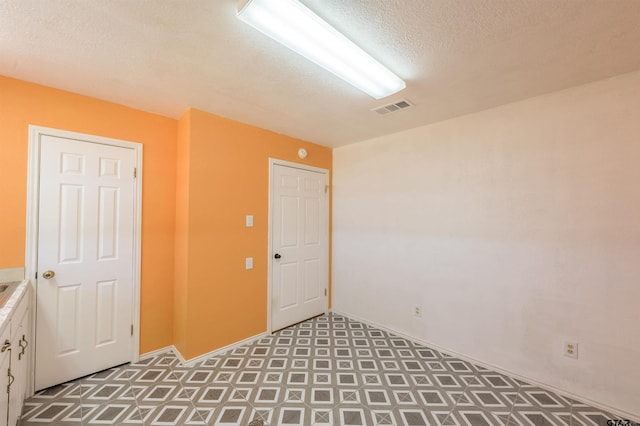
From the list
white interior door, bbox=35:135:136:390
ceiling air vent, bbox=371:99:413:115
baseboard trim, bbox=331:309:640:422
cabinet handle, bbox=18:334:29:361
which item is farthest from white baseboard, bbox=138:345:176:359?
ceiling air vent, bbox=371:99:413:115

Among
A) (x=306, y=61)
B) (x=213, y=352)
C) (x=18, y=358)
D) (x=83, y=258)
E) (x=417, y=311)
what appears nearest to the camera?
(x=18, y=358)

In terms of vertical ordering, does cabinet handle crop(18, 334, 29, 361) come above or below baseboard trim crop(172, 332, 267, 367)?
above

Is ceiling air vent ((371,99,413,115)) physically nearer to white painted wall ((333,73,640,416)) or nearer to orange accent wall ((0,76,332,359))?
white painted wall ((333,73,640,416))

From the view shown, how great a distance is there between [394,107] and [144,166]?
2.46 metres

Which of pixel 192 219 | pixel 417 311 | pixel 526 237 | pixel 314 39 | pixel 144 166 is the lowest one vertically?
pixel 417 311

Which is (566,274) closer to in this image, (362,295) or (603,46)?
(603,46)

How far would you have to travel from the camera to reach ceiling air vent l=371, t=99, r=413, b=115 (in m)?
2.27

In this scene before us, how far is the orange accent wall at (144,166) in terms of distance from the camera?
6.12 feet

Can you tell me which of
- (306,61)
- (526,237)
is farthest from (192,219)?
(526,237)

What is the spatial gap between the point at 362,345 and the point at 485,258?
153 cm

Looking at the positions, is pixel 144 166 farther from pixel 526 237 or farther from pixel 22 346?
pixel 526 237

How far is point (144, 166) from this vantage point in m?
2.45

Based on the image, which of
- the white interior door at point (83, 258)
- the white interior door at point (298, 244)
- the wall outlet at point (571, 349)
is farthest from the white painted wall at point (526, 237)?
the white interior door at point (83, 258)

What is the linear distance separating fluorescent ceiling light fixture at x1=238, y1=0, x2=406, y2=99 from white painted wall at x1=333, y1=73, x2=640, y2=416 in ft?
2.98
